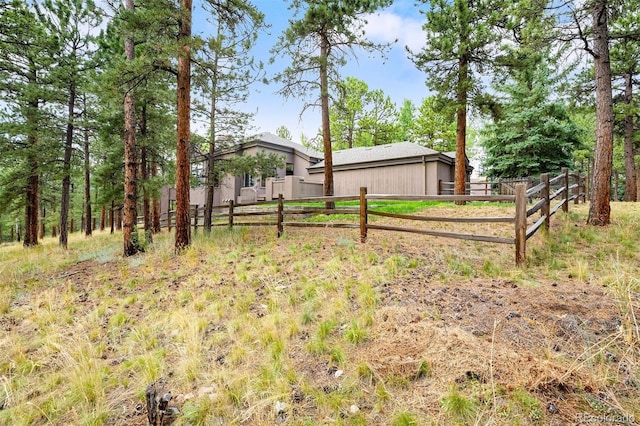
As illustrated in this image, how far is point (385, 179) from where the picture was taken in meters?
17.8

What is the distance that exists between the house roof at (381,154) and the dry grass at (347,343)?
11.7m

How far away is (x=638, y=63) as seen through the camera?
1505 centimetres

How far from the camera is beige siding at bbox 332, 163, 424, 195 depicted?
54.9ft

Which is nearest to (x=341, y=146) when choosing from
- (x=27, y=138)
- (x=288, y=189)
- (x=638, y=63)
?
(x=288, y=189)

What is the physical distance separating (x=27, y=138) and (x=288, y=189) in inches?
461

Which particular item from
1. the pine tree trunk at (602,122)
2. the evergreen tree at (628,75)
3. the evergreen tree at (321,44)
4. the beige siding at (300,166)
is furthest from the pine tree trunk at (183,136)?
the evergreen tree at (628,75)

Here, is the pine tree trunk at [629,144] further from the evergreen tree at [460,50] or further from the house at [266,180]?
the house at [266,180]

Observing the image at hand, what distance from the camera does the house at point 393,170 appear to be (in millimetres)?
16359

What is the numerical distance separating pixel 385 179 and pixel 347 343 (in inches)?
612

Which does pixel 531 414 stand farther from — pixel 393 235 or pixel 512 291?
pixel 393 235


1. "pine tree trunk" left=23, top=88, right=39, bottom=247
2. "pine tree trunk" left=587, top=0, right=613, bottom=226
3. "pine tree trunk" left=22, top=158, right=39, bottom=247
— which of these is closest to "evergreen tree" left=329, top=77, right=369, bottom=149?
"pine tree trunk" left=23, top=88, right=39, bottom=247

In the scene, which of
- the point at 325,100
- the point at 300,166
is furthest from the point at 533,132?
the point at 300,166

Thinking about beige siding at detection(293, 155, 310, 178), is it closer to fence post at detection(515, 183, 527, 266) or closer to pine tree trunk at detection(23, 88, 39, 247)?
pine tree trunk at detection(23, 88, 39, 247)

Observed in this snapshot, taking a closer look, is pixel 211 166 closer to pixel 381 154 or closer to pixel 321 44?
pixel 321 44
